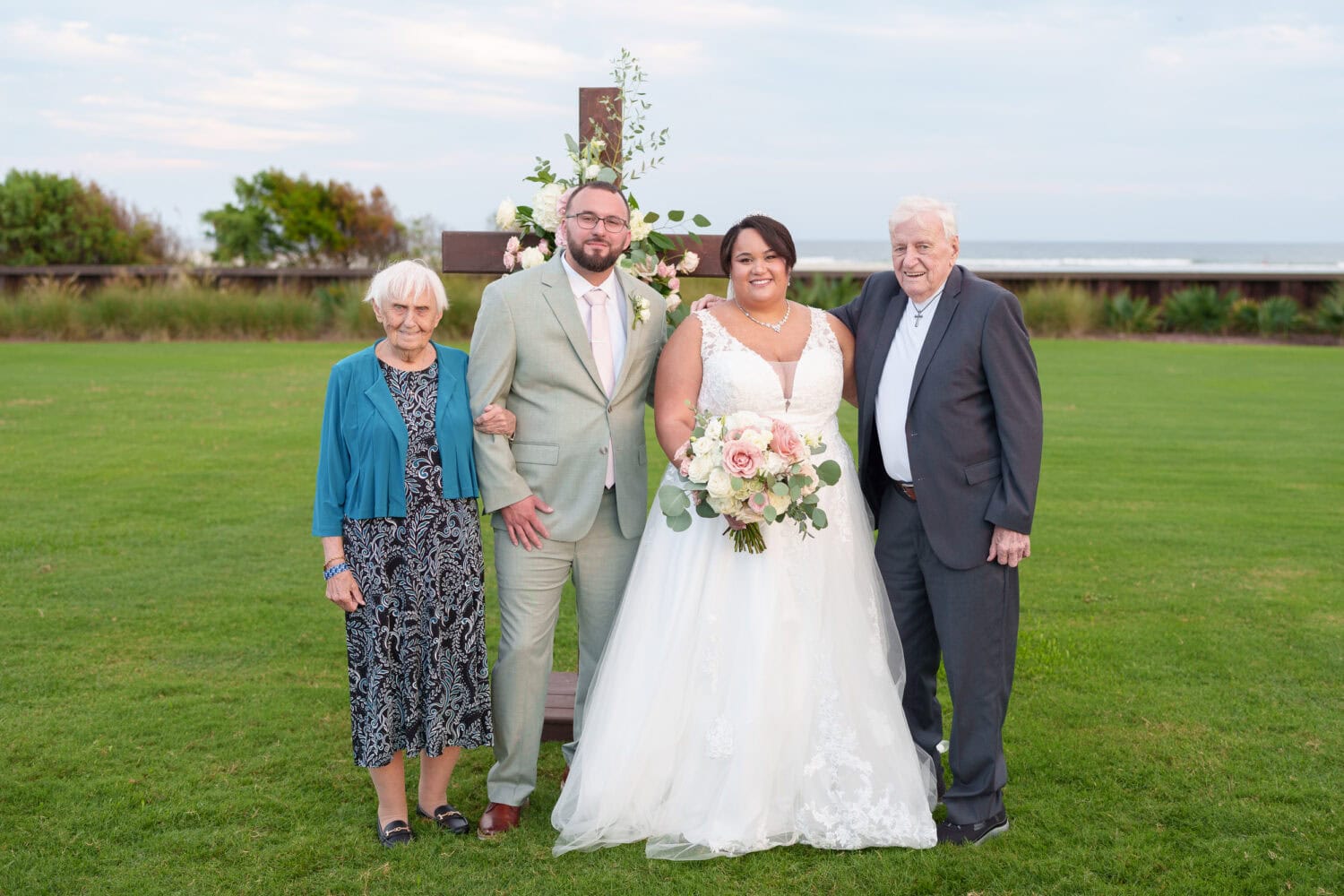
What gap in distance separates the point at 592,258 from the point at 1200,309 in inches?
1012

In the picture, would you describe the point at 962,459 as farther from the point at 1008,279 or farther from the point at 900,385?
the point at 1008,279

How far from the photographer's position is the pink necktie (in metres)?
4.41

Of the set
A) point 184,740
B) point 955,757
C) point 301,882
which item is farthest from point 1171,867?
point 184,740

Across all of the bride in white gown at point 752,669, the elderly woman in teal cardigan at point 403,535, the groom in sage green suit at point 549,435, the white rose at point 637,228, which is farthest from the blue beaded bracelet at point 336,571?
the white rose at point 637,228

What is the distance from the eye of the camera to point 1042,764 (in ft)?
16.0

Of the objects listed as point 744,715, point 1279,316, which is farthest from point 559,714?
point 1279,316

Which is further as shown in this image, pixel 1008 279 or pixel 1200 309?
pixel 1008 279

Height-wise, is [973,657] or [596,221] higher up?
[596,221]

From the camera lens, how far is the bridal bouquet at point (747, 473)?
3912 mm

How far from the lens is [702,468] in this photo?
3.99m

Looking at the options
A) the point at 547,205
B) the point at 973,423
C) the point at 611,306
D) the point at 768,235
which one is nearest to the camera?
the point at 973,423

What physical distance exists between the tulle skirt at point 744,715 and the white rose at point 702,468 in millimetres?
426

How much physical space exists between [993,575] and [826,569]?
1.96ft

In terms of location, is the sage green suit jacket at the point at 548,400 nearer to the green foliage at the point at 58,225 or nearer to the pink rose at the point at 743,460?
the pink rose at the point at 743,460
